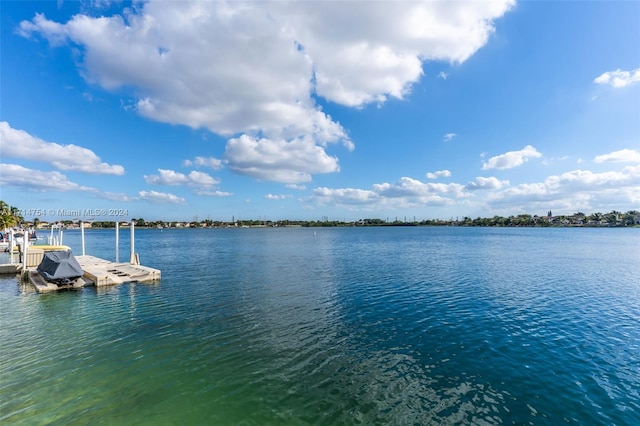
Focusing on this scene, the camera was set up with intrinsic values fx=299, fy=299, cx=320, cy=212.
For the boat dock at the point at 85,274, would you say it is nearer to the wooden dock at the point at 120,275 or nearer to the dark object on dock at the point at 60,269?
the wooden dock at the point at 120,275

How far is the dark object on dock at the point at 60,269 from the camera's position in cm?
2505

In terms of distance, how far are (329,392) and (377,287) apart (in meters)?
18.6

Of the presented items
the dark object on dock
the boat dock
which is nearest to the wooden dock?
the boat dock

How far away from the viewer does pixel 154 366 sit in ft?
39.9

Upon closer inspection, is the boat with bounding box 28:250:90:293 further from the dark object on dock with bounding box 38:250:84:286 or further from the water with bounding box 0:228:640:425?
the water with bounding box 0:228:640:425

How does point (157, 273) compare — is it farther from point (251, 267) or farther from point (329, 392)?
point (329, 392)

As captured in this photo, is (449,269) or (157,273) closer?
(157,273)

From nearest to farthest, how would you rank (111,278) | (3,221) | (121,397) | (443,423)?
1. (443,423)
2. (121,397)
3. (111,278)
4. (3,221)

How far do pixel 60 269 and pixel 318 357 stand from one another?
82.4ft

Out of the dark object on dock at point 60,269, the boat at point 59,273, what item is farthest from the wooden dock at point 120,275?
the dark object on dock at point 60,269

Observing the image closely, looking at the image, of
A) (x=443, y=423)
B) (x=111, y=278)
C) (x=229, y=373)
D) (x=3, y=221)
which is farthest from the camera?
(x=3, y=221)

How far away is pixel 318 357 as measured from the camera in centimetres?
1311

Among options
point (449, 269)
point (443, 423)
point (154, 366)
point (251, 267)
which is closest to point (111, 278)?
point (251, 267)

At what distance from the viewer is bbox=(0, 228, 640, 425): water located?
9.47 m
